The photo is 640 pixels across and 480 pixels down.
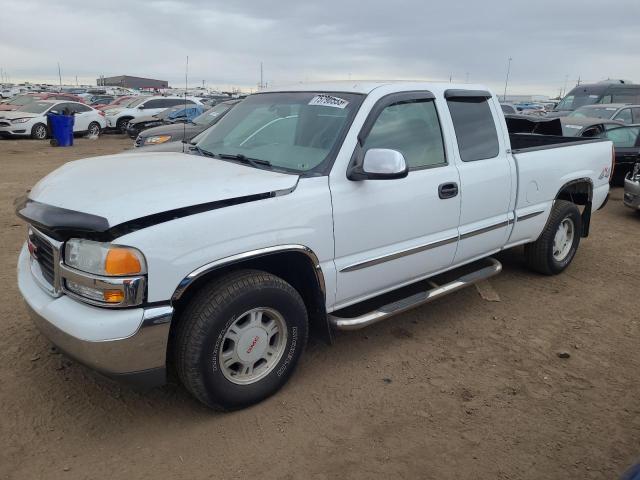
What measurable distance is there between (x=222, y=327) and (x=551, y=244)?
3.77 metres

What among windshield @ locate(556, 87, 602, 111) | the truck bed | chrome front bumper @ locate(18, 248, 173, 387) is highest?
windshield @ locate(556, 87, 602, 111)

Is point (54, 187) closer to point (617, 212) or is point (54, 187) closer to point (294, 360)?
point (294, 360)

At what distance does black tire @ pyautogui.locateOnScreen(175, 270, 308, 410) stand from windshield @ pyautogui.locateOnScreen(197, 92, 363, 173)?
0.80m

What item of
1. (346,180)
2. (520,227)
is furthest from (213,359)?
(520,227)

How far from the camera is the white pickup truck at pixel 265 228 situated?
103 inches

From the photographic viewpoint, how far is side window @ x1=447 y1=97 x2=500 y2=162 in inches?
161

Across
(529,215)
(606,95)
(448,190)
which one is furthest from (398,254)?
(606,95)

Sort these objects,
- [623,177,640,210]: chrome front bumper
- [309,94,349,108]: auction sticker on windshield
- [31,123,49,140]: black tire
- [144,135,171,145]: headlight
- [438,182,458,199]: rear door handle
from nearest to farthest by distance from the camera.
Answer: [309,94,349,108]: auction sticker on windshield < [438,182,458,199]: rear door handle < [623,177,640,210]: chrome front bumper < [144,135,171,145]: headlight < [31,123,49,140]: black tire

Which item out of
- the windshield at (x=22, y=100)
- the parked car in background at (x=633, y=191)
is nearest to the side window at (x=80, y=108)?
the windshield at (x=22, y=100)

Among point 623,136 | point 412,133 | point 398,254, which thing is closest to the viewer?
point 398,254

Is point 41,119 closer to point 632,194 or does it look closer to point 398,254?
point 632,194

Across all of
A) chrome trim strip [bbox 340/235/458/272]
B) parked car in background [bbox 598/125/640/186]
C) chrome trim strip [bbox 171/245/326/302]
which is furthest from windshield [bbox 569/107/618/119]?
chrome trim strip [bbox 171/245/326/302]

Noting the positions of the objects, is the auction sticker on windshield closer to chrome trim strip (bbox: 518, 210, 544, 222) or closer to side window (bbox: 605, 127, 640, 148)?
chrome trim strip (bbox: 518, 210, 544, 222)

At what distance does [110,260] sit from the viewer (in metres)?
2.53
